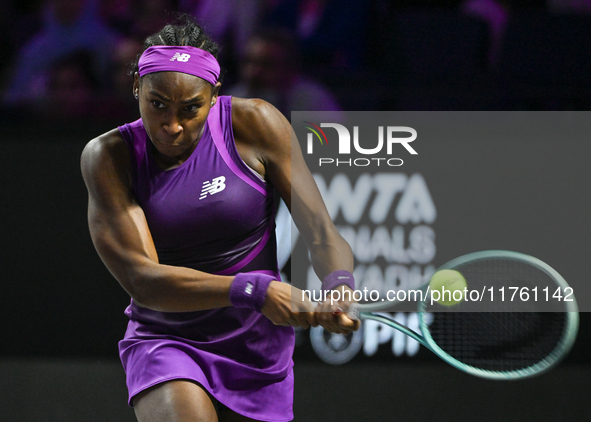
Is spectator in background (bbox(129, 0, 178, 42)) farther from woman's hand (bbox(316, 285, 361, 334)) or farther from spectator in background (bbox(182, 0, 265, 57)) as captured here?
woman's hand (bbox(316, 285, 361, 334))

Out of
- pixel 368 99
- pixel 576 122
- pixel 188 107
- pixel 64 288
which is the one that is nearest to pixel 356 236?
pixel 368 99

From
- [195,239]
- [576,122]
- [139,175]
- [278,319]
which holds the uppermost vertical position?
[576,122]

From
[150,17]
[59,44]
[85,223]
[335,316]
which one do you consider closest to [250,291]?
[335,316]

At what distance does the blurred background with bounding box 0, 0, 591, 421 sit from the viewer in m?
3.21

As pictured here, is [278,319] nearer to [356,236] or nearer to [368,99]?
[356,236]

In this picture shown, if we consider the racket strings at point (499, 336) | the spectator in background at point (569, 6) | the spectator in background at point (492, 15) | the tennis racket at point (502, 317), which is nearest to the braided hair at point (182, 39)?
the tennis racket at point (502, 317)

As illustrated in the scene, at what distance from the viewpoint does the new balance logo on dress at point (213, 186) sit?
1937 millimetres

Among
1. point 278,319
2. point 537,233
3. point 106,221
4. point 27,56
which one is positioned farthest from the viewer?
point 27,56

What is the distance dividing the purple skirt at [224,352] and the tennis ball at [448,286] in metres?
0.75

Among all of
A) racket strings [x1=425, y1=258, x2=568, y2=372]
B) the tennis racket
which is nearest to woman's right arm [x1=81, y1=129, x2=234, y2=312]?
the tennis racket

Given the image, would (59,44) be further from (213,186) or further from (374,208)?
(213,186)

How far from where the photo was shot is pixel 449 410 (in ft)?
10.6

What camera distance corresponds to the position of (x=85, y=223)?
3283mm

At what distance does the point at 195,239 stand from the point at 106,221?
237 millimetres
